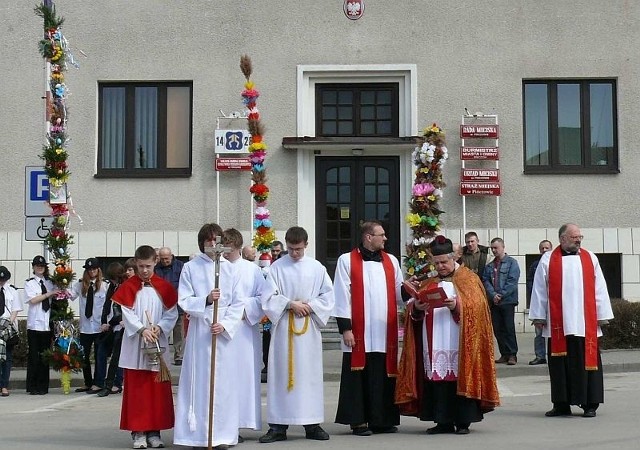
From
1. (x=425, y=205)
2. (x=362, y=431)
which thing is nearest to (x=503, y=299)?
(x=425, y=205)

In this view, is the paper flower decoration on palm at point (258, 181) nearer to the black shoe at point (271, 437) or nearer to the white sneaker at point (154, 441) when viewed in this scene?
the black shoe at point (271, 437)

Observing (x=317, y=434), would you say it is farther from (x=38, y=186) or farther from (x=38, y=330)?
(x=38, y=186)

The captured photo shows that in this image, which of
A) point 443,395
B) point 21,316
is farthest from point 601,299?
point 21,316

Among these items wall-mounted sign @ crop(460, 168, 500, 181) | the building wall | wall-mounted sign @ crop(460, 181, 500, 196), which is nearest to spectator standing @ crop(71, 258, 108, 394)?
the building wall

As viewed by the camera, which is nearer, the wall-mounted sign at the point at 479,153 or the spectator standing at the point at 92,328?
the spectator standing at the point at 92,328

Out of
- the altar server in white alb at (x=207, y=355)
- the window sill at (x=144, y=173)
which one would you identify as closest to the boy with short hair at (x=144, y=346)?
the altar server in white alb at (x=207, y=355)

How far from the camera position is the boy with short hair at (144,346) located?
1106cm

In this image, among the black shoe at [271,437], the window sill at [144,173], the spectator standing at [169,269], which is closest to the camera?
the black shoe at [271,437]

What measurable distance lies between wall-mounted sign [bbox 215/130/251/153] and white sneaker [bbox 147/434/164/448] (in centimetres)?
1161

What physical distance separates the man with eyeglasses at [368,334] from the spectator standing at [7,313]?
6601 mm

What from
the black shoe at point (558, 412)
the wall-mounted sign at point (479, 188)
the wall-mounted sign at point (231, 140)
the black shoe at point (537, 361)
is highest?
the wall-mounted sign at point (231, 140)

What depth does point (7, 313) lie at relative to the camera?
16.8m

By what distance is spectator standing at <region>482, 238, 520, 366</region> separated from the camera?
17875mm

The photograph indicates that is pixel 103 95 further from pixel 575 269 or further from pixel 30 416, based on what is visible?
pixel 575 269
